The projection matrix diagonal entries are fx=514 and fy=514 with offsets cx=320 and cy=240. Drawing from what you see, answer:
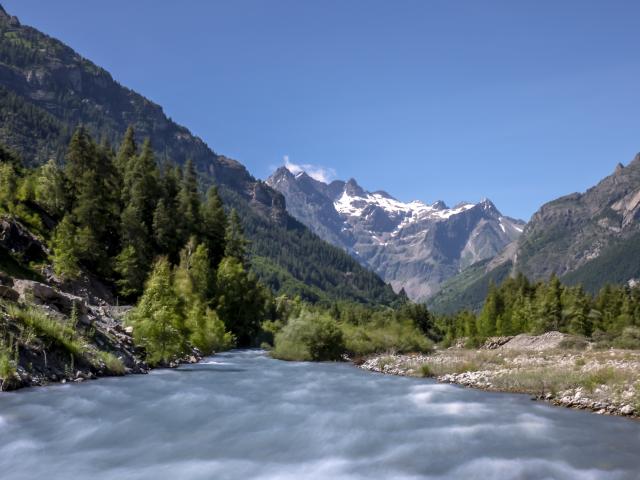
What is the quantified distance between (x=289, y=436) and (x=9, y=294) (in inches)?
828

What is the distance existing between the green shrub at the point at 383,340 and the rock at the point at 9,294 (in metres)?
45.8

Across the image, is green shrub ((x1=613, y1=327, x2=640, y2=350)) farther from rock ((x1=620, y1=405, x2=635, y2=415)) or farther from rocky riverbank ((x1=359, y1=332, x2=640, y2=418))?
rock ((x1=620, y1=405, x2=635, y2=415))

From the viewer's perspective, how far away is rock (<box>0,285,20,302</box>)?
1209 inches

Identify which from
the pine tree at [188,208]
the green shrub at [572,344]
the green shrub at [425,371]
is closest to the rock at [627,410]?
the green shrub at [425,371]

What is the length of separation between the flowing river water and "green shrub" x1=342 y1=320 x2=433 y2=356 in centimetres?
3924

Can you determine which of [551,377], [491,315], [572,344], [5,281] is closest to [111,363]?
[5,281]

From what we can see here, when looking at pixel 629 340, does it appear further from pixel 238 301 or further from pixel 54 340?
pixel 54 340

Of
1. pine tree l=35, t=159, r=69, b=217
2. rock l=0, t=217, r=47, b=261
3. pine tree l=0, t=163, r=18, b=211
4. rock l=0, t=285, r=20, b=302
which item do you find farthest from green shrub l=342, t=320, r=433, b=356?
pine tree l=0, t=163, r=18, b=211

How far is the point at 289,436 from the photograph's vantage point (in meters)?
20.7

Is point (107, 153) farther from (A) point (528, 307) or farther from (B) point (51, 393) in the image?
(A) point (528, 307)

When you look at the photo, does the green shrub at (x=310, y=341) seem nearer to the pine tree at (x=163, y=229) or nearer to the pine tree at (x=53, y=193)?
the pine tree at (x=163, y=229)

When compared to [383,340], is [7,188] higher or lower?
higher

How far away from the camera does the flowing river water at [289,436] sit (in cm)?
1633

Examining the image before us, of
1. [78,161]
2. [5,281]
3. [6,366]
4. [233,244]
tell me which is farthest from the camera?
[233,244]
